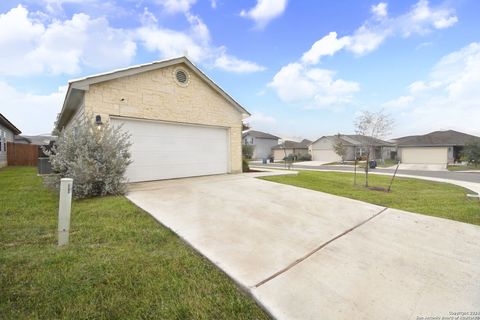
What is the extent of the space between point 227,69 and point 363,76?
865 cm

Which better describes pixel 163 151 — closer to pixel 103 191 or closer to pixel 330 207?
pixel 103 191

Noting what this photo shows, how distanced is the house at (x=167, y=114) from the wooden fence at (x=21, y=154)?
12.3 meters

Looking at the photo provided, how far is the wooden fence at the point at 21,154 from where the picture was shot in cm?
1766

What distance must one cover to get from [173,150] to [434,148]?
35.3 metres

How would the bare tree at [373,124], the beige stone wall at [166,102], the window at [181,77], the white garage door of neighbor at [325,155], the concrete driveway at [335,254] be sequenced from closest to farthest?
the concrete driveway at [335,254]
the beige stone wall at [166,102]
the window at [181,77]
the bare tree at [373,124]
the white garage door of neighbor at [325,155]

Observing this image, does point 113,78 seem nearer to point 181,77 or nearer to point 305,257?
point 181,77

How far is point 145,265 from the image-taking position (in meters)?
2.59

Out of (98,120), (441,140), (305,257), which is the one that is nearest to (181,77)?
(98,120)

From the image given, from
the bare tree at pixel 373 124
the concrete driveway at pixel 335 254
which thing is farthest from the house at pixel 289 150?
the concrete driveway at pixel 335 254

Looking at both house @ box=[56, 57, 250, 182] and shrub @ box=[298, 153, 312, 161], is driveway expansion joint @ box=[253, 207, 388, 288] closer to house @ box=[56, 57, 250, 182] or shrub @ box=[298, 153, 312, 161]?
house @ box=[56, 57, 250, 182]

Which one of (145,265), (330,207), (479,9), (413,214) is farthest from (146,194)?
(479,9)

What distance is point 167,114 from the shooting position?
350 inches

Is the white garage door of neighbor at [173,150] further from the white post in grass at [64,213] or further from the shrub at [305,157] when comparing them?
the shrub at [305,157]

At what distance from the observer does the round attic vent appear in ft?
30.4
